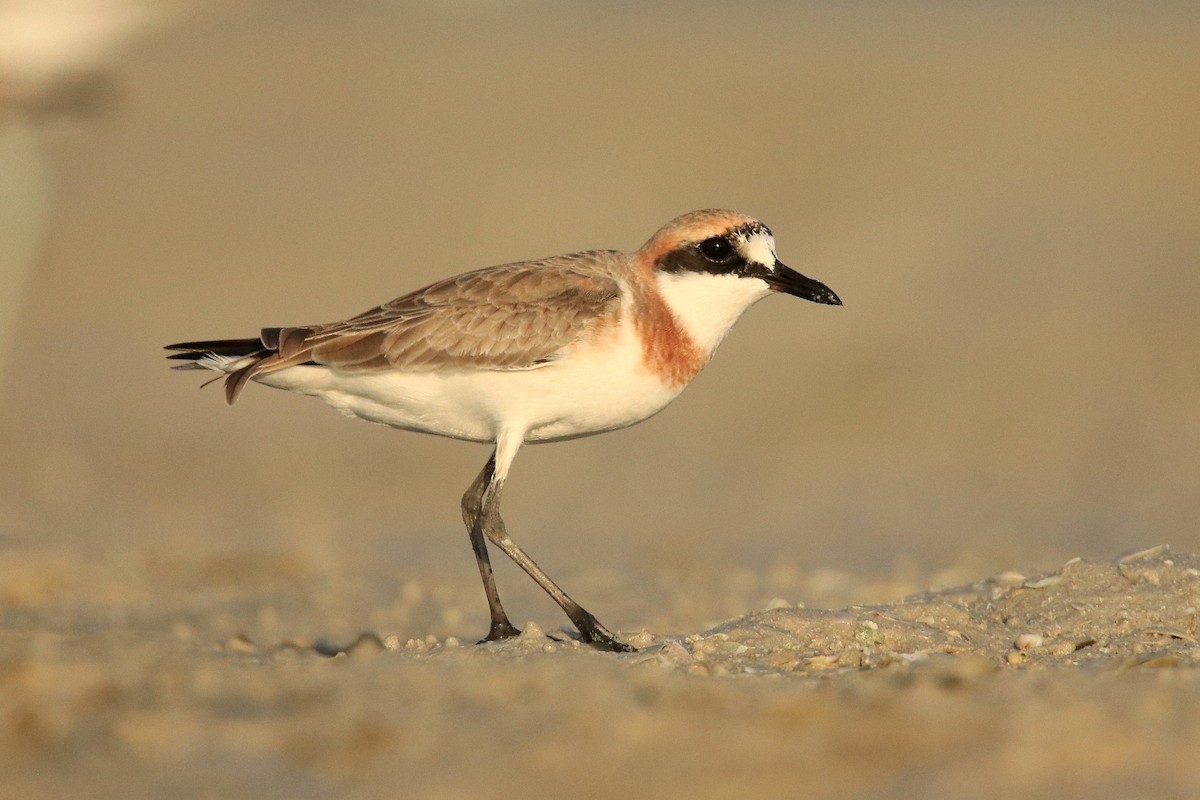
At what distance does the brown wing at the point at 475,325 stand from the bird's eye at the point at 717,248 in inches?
19.1

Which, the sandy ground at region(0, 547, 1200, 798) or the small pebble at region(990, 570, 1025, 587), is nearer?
the sandy ground at region(0, 547, 1200, 798)

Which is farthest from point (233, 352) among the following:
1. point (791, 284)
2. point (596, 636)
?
point (791, 284)

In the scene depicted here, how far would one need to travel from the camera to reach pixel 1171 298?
A: 17.6m

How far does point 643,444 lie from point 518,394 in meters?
9.17

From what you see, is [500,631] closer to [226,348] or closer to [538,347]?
[538,347]

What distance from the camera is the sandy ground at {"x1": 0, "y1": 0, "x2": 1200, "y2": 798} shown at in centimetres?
491

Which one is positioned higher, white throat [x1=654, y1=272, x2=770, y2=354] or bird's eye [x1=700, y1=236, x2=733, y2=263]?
bird's eye [x1=700, y1=236, x2=733, y2=263]

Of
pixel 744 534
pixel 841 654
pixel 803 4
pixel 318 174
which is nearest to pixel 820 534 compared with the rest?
pixel 744 534

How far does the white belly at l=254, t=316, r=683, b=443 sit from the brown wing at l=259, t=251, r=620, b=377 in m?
0.07

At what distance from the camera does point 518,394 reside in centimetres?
725

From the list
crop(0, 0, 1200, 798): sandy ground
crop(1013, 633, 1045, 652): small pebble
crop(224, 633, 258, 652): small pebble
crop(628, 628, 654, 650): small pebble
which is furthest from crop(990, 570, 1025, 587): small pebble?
crop(224, 633, 258, 652): small pebble

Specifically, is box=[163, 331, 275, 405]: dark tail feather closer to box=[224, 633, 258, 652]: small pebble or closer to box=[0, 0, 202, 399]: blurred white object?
box=[224, 633, 258, 652]: small pebble

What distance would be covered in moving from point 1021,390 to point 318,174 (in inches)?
586

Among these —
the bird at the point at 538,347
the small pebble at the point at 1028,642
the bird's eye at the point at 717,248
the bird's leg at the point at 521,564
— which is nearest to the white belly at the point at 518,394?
the bird at the point at 538,347
